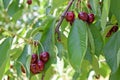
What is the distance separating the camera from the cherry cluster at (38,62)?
3.33 feet

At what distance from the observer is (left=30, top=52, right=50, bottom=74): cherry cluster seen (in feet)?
3.33

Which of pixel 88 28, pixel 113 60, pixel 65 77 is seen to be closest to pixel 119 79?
pixel 113 60

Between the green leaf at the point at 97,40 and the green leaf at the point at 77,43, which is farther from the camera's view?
the green leaf at the point at 97,40

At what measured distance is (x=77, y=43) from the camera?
0.94m

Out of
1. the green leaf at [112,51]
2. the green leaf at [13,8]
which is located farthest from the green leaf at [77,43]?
the green leaf at [13,8]

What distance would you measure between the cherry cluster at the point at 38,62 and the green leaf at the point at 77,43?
9cm

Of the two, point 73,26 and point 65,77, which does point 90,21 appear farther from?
point 65,77

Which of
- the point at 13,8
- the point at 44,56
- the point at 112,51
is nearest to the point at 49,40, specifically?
the point at 44,56

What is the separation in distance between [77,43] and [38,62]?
0.16 metres

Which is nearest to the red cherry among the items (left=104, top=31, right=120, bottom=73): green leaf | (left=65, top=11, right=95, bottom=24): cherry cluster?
(left=65, top=11, right=95, bottom=24): cherry cluster

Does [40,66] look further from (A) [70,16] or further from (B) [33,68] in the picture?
(A) [70,16]

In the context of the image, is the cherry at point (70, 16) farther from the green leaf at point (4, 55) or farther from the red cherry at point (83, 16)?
the green leaf at point (4, 55)

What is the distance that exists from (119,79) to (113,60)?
0.09 m

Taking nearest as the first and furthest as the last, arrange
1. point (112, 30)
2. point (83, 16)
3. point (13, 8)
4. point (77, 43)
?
point (77, 43) < point (83, 16) < point (112, 30) < point (13, 8)
